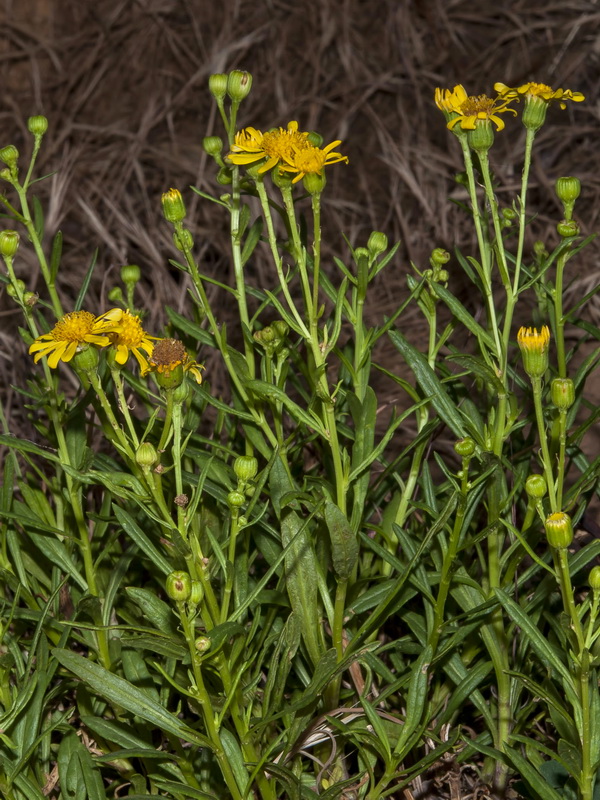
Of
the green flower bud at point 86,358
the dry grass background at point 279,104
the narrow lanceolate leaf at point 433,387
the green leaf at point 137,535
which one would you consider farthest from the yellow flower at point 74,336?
the dry grass background at point 279,104

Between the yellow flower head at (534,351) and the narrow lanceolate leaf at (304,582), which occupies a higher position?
the yellow flower head at (534,351)

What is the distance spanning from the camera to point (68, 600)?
1627 millimetres

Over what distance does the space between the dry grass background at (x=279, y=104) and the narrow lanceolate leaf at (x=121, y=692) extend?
1785 mm

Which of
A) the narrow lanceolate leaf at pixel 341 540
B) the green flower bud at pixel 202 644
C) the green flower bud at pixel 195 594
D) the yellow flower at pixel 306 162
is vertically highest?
the yellow flower at pixel 306 162

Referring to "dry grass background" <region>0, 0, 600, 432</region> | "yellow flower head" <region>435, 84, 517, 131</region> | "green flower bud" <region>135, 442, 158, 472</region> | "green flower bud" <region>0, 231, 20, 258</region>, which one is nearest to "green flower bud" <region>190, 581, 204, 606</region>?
"green flower bud" <region>135, 442, 158, 472</region>

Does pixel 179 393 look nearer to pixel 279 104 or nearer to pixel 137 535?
pixel 137 535

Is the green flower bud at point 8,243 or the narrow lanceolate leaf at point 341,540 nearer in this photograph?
the narrow lanceolate leaf at point 341,540

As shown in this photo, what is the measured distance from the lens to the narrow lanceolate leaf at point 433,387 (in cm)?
144

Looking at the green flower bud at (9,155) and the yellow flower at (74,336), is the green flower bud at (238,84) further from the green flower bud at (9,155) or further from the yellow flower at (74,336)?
the yellow flower at (74,336)

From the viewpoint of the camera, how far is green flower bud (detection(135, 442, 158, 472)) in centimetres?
111

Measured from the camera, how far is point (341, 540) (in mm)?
1290

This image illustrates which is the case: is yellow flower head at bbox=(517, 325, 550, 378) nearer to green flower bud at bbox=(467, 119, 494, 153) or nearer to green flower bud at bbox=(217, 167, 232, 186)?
green flower bud at bbox=(467, 119, 494, 153)

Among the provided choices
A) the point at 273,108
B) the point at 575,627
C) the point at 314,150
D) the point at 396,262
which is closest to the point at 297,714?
the point at 575,627

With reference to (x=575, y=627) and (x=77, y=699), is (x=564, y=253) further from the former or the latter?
(x=77, y=699)
